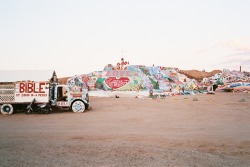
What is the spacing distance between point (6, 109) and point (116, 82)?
1076 inches

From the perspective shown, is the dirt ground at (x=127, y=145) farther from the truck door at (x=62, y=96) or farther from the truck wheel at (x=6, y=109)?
the truck wheel at (x=6, y=109)

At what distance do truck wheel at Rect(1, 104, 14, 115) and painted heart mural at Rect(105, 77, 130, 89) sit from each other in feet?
87.3

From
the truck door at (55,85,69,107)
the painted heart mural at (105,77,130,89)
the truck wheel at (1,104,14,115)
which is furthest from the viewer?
the painted heart mural at (105,77,130,89)

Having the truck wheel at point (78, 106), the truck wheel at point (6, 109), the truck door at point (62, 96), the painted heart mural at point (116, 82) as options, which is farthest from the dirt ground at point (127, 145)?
the painted heart mural at point (116, 82)

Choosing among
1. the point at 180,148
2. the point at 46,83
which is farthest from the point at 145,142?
the point at 46,83

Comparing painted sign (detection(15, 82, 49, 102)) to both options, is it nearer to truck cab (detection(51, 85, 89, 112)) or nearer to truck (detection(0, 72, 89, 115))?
truck (detection(0, 72, 89, 115))

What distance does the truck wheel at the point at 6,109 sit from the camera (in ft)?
57.6

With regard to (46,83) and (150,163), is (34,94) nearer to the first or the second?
(46,83)

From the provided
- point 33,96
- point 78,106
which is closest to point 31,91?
point 33,96

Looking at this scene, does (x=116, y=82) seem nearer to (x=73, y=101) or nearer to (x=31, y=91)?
(x=73, y=101)

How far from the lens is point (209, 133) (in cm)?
1034

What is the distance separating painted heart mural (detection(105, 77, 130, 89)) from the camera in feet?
144

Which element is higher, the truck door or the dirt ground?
the truck door

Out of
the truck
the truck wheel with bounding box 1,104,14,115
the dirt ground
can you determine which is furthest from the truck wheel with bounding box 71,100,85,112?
the dirt ground
